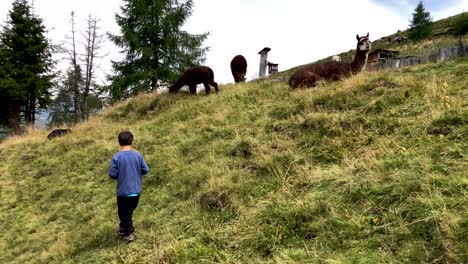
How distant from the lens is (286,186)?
5254mm

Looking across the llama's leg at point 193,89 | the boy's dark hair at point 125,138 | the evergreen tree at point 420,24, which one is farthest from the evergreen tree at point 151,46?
the evergreen tree at point 420,24

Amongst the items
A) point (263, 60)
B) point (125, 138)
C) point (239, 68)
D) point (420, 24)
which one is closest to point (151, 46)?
point (263, 60)

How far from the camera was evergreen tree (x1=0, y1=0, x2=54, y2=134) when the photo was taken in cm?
2456

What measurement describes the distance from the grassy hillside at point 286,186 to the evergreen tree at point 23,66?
16013 millimetres

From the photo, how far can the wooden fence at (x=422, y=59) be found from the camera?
28.5 feet

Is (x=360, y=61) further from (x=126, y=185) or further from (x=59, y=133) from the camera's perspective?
(x=59, y=133)

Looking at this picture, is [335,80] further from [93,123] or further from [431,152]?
[93,123]

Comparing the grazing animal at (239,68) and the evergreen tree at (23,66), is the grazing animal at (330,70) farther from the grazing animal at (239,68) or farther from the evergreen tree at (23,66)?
the evergreen tree at (23,66)

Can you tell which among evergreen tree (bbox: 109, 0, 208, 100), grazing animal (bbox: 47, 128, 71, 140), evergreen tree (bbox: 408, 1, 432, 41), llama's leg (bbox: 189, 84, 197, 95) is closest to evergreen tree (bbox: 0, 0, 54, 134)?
evergreen tree (bbox: 109, 0, 208, 100)

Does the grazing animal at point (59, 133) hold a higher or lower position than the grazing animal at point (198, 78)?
lower

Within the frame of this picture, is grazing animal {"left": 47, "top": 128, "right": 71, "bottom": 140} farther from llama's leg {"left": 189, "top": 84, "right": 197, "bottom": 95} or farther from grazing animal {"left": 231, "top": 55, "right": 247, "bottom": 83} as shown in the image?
grazing animal {"left": 231, "top": 55, "right": 247, "bottom": 83}

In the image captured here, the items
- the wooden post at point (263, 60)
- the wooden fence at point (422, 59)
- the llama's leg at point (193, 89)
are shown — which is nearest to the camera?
the wooden fence at point (422, 59)

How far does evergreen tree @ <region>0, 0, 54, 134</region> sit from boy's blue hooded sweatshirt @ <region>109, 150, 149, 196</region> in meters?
21.4

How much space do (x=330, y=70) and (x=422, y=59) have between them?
2.20 m
